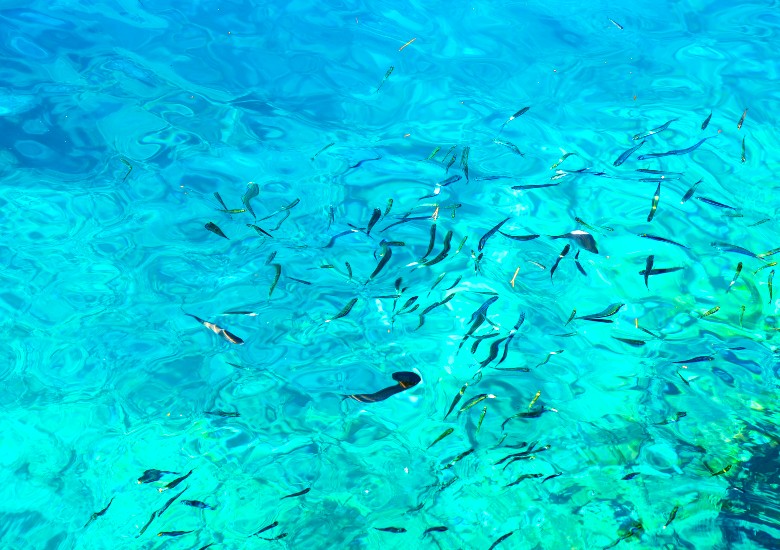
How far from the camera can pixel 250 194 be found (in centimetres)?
424

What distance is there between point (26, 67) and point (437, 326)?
4192mm

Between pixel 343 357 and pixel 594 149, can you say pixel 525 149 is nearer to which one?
pixel 594 149

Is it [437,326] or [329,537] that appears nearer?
[329,537]

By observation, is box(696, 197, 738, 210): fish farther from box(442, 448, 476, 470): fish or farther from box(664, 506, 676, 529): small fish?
box(442, 448, 476, 470): fish

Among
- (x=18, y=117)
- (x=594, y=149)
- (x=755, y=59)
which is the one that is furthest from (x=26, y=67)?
(x=755, y=59)

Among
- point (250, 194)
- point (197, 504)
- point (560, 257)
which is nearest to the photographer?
point (197, 504)

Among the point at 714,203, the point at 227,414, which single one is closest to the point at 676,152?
the point at 714,203

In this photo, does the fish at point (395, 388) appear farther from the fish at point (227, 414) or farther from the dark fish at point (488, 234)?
the dark fish at point (488, 234)

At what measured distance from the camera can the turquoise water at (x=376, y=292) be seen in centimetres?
308

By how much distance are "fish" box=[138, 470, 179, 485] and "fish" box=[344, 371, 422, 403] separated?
3.23 ft

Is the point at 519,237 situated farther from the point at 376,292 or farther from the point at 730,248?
the point at 730,248

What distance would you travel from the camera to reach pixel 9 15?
5.81 metres

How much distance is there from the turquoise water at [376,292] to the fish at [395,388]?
19 centimetres

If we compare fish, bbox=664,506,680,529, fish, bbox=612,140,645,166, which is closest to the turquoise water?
fish, bbox=664,506,680,529
